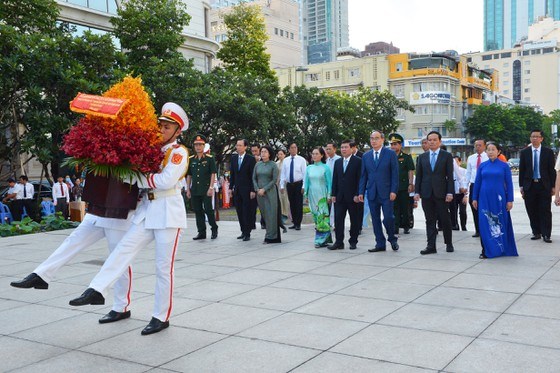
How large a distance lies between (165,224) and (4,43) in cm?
1671

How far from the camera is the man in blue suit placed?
9641 mm

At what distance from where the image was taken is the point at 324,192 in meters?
10.6

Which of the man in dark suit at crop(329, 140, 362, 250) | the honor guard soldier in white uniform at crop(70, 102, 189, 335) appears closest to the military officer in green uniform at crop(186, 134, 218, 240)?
the man in dark suit at crop(329, 140, 362, 250)

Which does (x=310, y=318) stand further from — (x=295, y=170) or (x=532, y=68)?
(x=532, y=68)

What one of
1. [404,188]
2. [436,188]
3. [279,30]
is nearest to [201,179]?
[404,188]

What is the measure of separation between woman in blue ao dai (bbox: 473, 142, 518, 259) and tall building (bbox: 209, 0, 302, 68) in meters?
95.1

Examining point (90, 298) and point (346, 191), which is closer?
point (90, 298)

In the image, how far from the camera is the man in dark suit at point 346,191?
10.1 m

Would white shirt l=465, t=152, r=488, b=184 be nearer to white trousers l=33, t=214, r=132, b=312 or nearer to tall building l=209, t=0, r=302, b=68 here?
white trousers l=33, t=214, r=132, b=312

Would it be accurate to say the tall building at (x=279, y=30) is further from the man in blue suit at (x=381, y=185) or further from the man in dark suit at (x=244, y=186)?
the man in blue suit at (x=381, y=185)

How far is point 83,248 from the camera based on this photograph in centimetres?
528

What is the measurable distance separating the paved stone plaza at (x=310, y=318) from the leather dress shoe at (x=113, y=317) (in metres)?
0.07

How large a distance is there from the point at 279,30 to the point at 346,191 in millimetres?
98973

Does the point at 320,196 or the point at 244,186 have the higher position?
the point at 244,186
